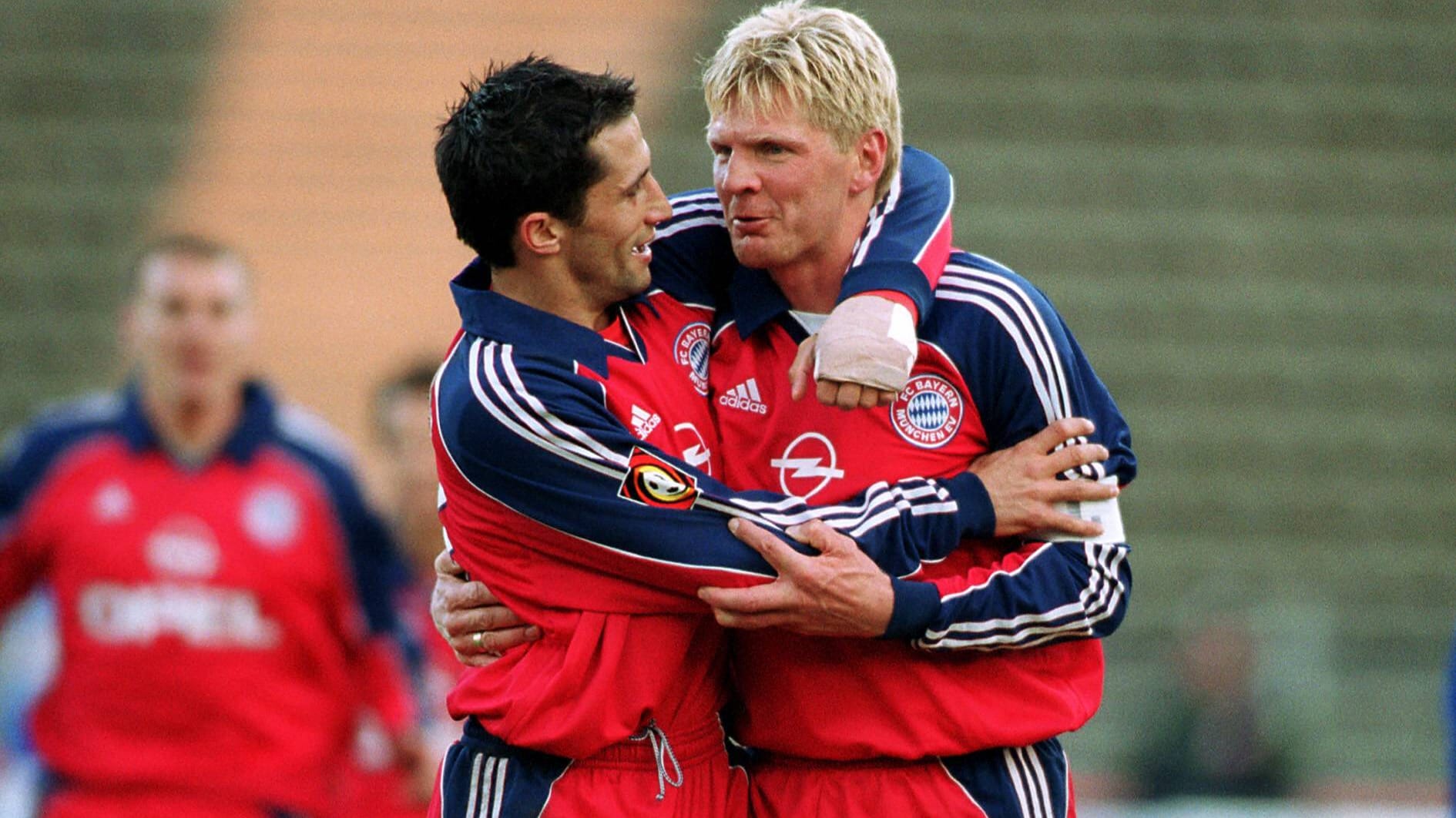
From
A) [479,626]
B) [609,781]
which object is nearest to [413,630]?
[479,626]

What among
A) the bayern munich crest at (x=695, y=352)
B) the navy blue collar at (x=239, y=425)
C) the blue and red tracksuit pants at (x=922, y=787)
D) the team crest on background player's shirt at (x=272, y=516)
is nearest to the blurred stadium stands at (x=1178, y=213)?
the navy blue collar at (x=239, y=425)

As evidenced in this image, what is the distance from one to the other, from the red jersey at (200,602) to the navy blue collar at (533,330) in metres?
2.61

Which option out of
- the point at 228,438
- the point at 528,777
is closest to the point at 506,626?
the point at 528,777

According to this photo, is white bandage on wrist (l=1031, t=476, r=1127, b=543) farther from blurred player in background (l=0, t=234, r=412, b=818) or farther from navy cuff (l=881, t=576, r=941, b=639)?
blurred player in background (l=0, t=234, r=412, b=818)

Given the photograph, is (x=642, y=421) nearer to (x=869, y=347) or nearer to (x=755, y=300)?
(x=755, y=300)

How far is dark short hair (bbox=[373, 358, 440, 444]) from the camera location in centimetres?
624

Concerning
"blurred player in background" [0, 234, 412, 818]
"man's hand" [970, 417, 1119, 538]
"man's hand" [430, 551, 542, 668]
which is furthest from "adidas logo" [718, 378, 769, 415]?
"blurred player in background" [0, 234, 412, 818]

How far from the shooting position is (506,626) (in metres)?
3.06

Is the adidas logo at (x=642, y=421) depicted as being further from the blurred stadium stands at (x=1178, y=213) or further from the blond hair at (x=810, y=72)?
the blurred stadium stands at (x=1178, y=213)

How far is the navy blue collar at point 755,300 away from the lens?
123 inches

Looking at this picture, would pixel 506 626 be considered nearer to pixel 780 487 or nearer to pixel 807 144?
pixel 780 487

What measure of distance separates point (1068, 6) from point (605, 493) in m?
8.81

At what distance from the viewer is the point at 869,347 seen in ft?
9.12

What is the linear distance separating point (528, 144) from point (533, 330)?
0.29 meters
